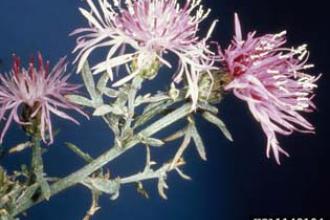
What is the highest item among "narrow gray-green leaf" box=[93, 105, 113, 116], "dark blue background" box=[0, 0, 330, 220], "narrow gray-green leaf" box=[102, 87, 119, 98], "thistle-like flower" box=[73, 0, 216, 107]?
"thistle-like flower" box=[73, 0, 216, 107]

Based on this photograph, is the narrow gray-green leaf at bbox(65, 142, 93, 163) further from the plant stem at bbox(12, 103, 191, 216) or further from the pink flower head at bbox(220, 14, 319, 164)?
the pink flower head at bbox(220, 14, 319, 164)

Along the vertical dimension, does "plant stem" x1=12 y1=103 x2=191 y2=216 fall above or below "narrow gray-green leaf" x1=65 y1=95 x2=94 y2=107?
below

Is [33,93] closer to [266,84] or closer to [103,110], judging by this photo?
[103,110]

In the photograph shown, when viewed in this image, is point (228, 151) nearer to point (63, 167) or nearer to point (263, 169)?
point (263, 169)

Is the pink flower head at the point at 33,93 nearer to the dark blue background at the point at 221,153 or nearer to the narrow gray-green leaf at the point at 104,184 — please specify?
the narrow gray-green leaf at the point at 104,184

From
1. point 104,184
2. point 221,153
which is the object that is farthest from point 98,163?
point 221,153

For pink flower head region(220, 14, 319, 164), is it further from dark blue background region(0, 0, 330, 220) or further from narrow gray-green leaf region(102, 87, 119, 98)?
dark blue background region(0, 0, 330, 220)

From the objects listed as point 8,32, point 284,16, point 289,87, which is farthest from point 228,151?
point 289,87

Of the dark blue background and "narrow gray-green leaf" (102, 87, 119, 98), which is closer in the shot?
"narrow gray-green leaf" (102, 87, 119, 98)

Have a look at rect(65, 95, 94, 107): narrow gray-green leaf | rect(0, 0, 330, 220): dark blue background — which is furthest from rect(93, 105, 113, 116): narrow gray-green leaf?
rect(0, 0, 330, 220): dark blue background
